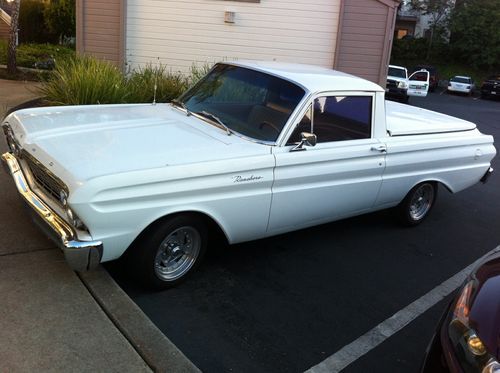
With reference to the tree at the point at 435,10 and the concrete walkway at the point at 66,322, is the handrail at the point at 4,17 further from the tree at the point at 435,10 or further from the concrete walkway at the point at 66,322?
the tree at the point at 435,10

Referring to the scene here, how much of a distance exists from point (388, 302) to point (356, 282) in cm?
38

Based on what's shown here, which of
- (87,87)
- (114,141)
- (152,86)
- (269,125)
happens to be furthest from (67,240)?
(152,86)

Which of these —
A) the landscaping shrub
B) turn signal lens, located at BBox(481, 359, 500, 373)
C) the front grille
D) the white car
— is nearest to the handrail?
the landscaping shrub

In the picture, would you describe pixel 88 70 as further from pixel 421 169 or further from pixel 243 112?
pixel 421 169

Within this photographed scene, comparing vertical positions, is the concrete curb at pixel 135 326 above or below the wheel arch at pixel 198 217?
below

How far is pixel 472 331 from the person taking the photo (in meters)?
2.47

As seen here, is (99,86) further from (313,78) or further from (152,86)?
(313,78)

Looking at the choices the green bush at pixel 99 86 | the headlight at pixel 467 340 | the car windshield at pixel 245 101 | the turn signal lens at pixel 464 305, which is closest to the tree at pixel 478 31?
the green bush at pixel 99 86

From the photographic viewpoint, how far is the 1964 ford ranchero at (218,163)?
3.54 m

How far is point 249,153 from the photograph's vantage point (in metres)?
4.18

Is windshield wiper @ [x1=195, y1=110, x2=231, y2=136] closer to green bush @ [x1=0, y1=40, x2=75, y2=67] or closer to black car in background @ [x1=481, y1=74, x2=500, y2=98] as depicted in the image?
green bush @ [x1=0, y1=40, x2=75, y2=67]

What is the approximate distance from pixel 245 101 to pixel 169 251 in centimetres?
162

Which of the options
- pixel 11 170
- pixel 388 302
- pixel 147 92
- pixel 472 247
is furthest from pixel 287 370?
pixel 147 92

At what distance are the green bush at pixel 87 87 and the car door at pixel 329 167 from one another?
3966mm
